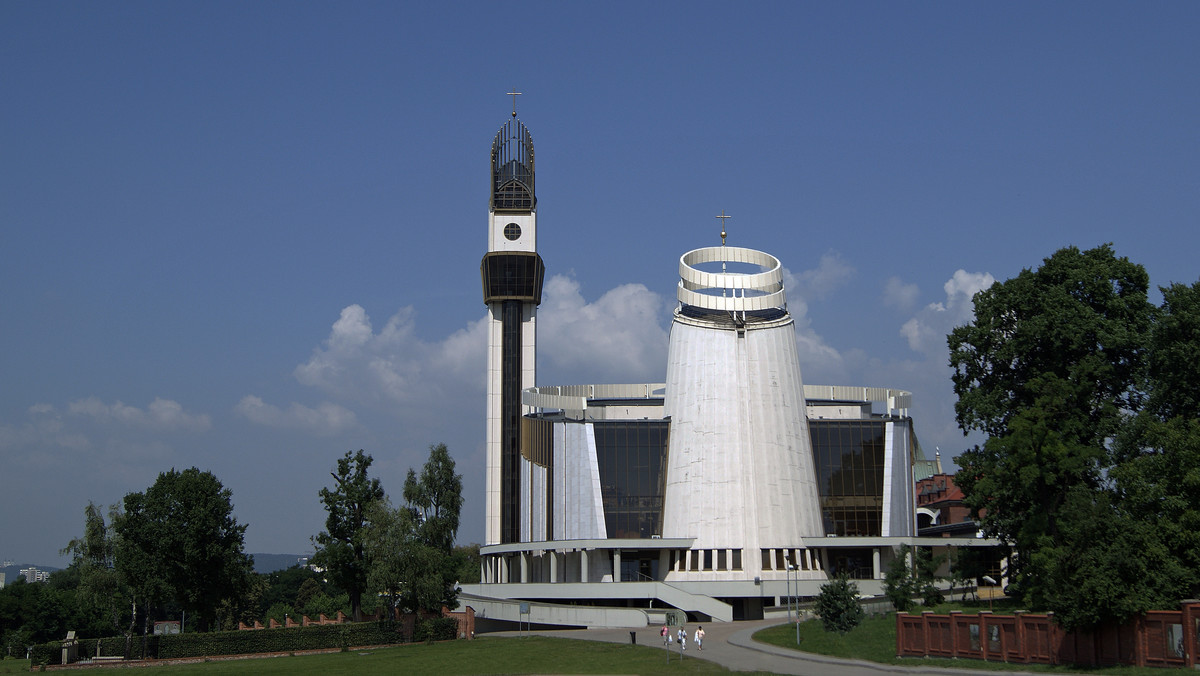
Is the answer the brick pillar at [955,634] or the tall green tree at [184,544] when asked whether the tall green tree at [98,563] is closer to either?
the tall green tree at [184,544]

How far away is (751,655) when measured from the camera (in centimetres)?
4594

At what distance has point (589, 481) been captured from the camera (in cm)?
7550

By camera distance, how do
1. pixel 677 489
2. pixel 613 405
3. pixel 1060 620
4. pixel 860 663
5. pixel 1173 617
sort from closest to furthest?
pixel 1173 617, pixel 1060 620, pixel 860 663, pixel 677 489, pixel 613 405

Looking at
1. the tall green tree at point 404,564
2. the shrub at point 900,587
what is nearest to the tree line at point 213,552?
the tall green tree at point 404,564

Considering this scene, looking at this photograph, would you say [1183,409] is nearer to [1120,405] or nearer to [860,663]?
[1120,405]

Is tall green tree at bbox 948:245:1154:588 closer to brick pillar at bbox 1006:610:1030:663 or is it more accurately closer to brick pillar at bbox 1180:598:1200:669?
brick pillar at bbox 1006:610:1030:663

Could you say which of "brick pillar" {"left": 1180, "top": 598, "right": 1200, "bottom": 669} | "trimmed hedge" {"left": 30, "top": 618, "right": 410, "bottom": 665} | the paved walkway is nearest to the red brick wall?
"brick pillar" {"left": 1180, "top": 598, "right": 1200, "bottom": 669}

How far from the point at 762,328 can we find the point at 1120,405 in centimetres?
2419

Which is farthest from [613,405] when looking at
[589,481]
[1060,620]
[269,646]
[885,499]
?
[1060,620]

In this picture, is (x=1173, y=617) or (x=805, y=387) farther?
(x=805, y=387)

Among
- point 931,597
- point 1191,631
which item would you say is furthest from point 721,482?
point 1191,631

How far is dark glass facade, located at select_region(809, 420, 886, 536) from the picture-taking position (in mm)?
76750

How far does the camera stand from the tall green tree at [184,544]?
6288 cm

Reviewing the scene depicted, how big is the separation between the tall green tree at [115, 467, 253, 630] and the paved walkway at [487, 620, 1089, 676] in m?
17.6
